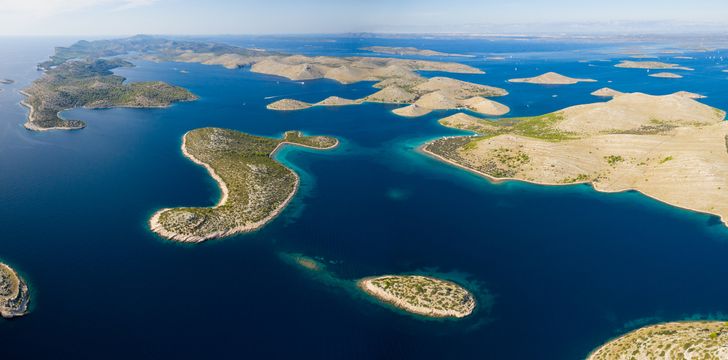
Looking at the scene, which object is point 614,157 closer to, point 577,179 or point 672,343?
point 577,179

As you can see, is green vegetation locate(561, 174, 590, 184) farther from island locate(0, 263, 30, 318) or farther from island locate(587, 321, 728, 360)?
island locate(0, 263, 30, 318)

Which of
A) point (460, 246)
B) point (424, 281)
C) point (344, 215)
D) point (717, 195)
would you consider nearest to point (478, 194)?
point (460, 246)

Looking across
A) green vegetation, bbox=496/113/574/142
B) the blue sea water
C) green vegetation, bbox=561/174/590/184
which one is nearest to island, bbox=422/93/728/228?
green vegetation, bbox=561/174/590/184

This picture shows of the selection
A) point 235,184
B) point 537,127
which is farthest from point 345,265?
point 537,127

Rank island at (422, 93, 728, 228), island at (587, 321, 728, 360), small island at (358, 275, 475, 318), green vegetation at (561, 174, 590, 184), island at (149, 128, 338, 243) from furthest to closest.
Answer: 1. green vegetation at (561, 174, 590, 184)
2. island at (422, 93, 728, 228)
3. island at (149, 128, 338, 243)
4. small island at (358, 275, 475, 318)
5. island at (587, 321, 728, 360)

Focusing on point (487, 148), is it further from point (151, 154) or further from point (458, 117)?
point (151, 154)
